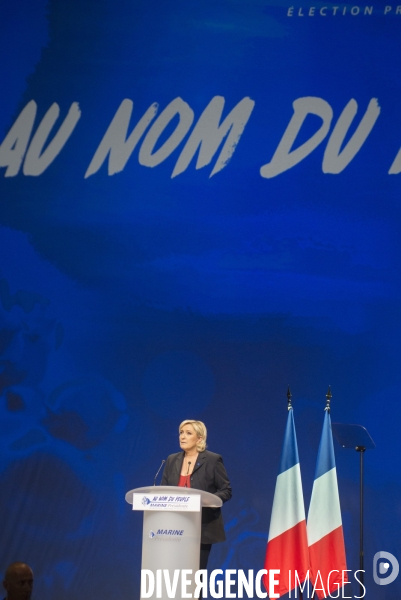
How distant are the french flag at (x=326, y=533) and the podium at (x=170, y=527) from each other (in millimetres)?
1623

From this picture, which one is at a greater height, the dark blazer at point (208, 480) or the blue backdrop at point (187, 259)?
the blue backdrop at point (187, 259)

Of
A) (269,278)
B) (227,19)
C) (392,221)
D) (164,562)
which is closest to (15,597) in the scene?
(164,562)

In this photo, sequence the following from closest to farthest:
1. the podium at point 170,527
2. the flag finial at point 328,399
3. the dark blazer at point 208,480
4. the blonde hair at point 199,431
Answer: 1. the podium at point 170,527
2. the dark blazer at point 208,480
3. the blonde hair at point 199,431
4. the flag finial at point 328,399

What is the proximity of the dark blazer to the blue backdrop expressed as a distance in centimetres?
131

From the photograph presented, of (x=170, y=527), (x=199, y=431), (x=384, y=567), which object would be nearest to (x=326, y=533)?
(x=384, y=567)

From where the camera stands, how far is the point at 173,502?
15.7 ft

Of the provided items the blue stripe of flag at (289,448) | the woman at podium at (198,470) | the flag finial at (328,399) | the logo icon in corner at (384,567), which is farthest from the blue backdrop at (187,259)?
the woman at podium at (198,470)

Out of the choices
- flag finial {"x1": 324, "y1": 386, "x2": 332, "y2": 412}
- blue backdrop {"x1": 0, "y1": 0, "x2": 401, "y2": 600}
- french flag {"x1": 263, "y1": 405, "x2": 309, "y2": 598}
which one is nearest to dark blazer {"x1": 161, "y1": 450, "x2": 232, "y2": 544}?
french flag {"x1": 263, "y1": 405, "x2": 309, "y2": 598}

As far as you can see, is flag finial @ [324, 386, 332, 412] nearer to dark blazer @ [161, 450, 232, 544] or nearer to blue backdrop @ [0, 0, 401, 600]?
blue backdrop @ [0, 0, 401, 600]

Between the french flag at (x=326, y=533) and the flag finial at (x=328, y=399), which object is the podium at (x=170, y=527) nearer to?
the french flag at (x=326, y=533)

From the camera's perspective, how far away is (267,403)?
277 inches

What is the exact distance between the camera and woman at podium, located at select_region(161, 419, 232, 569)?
5.46 metres

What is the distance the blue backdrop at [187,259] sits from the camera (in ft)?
22.7

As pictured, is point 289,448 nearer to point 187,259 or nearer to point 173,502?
point 173,502
